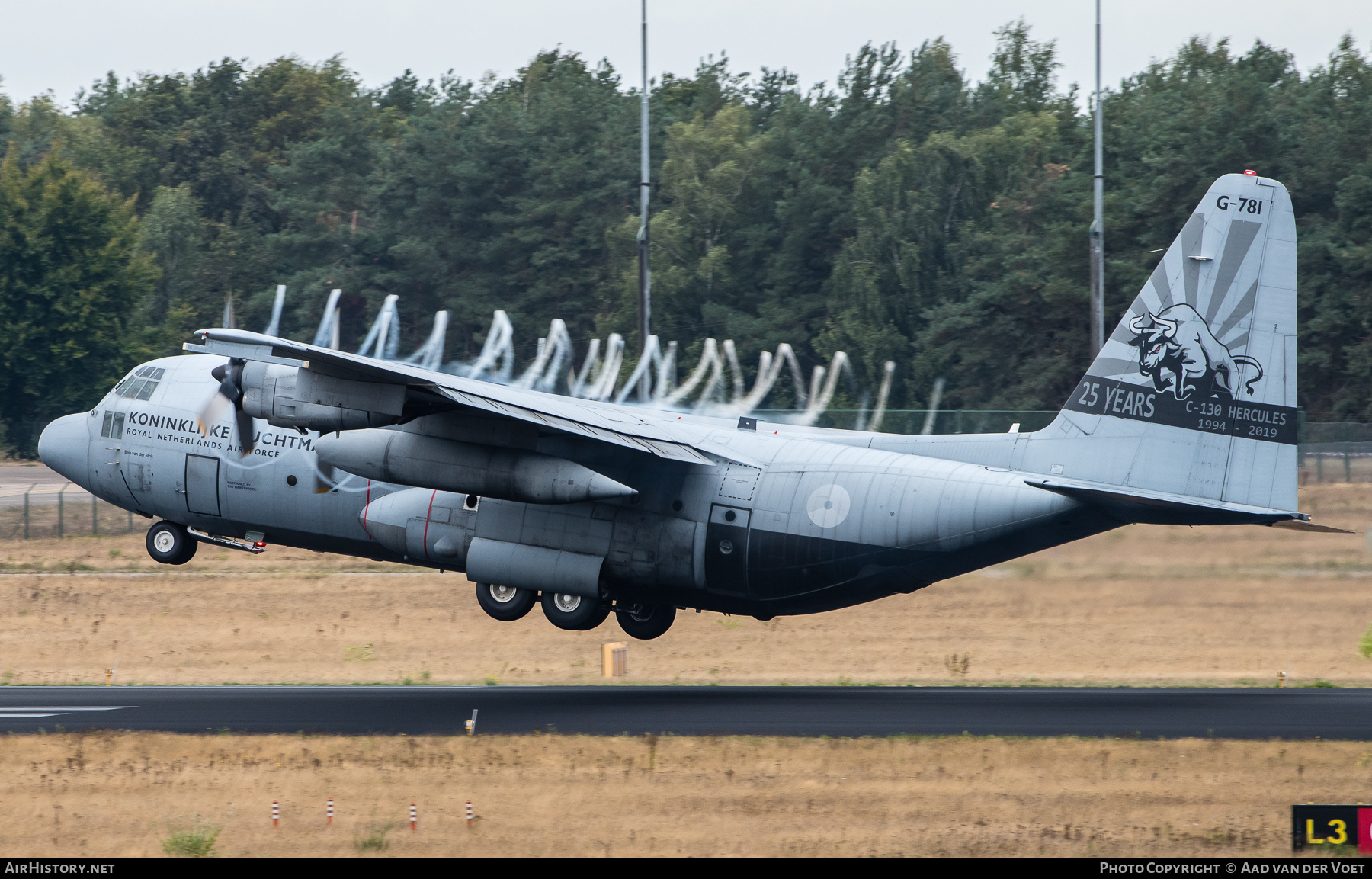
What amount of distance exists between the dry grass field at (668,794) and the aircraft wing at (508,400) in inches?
200

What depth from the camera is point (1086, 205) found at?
61.2m

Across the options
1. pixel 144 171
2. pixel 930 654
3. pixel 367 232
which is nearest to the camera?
pixel 930 654

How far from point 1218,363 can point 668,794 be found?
1052 centimetres

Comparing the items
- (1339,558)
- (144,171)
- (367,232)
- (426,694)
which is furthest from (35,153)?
(1339,558)

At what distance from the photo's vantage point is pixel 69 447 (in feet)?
93.9

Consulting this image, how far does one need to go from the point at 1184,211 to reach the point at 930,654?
33.8 metres

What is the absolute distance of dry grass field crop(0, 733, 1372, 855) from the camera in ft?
54.2

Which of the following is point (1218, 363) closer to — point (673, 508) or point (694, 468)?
point (694, 468)

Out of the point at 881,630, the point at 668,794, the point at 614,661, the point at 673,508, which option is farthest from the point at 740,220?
the point at 668,794

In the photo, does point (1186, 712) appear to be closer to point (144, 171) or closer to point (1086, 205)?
point (1086, 205)

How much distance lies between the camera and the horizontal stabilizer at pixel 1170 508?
21.2 m

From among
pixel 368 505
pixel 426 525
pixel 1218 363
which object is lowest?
pixel 426 525

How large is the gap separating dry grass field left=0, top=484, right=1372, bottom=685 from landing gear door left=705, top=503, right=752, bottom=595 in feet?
16.6

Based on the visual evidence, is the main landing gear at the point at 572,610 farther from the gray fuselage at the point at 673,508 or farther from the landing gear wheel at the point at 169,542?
the landing gear wheel at the point at 169,542
